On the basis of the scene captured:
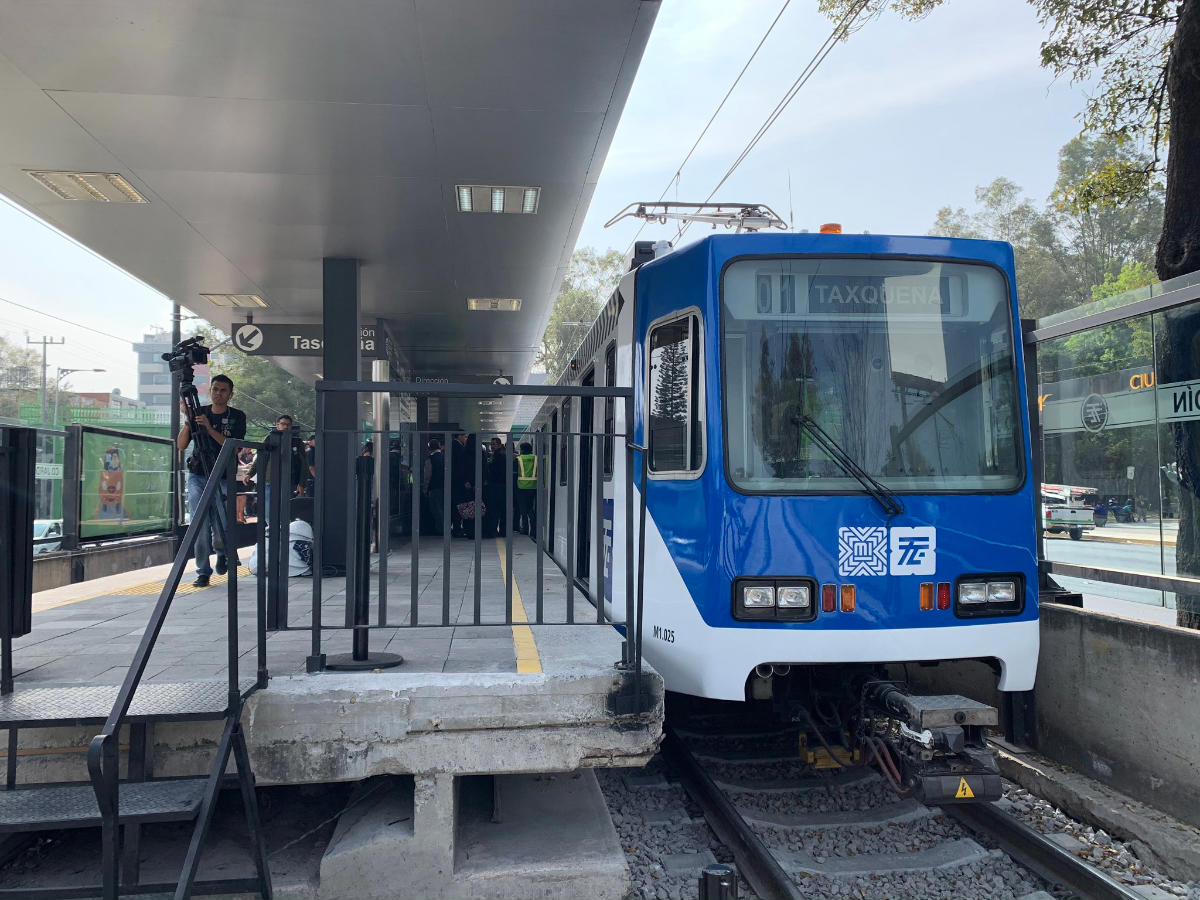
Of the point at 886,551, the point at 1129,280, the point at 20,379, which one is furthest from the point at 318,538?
the point at 20,379

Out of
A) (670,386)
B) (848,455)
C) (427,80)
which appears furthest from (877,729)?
(427,80)

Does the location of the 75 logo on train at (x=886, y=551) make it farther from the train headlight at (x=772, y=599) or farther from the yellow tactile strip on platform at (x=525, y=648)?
the yellow tactile strip on platform at (x=525, y=648)

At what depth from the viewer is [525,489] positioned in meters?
12.9

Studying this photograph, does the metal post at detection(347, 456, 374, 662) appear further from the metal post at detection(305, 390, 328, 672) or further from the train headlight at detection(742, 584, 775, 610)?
the train headlight at detection(742, 584, 775, 610)

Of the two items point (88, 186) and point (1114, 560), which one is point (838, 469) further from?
point (88, 186)

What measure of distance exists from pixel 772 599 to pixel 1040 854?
1.67m

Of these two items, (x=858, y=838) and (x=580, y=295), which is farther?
(x=580, y=295)

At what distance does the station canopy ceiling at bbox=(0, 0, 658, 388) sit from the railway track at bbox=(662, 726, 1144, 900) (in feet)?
14.9

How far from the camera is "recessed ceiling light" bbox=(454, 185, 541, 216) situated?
823 centimetres

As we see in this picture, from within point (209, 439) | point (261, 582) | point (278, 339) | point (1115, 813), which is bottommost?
point (1115, 813)

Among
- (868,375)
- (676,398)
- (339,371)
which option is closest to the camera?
(868,375)

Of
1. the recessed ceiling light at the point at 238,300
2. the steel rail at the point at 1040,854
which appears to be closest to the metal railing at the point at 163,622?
the steel rail at the point at 1040,854

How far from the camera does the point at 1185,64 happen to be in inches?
246

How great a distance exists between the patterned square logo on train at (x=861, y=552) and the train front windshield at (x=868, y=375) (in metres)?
0.23
